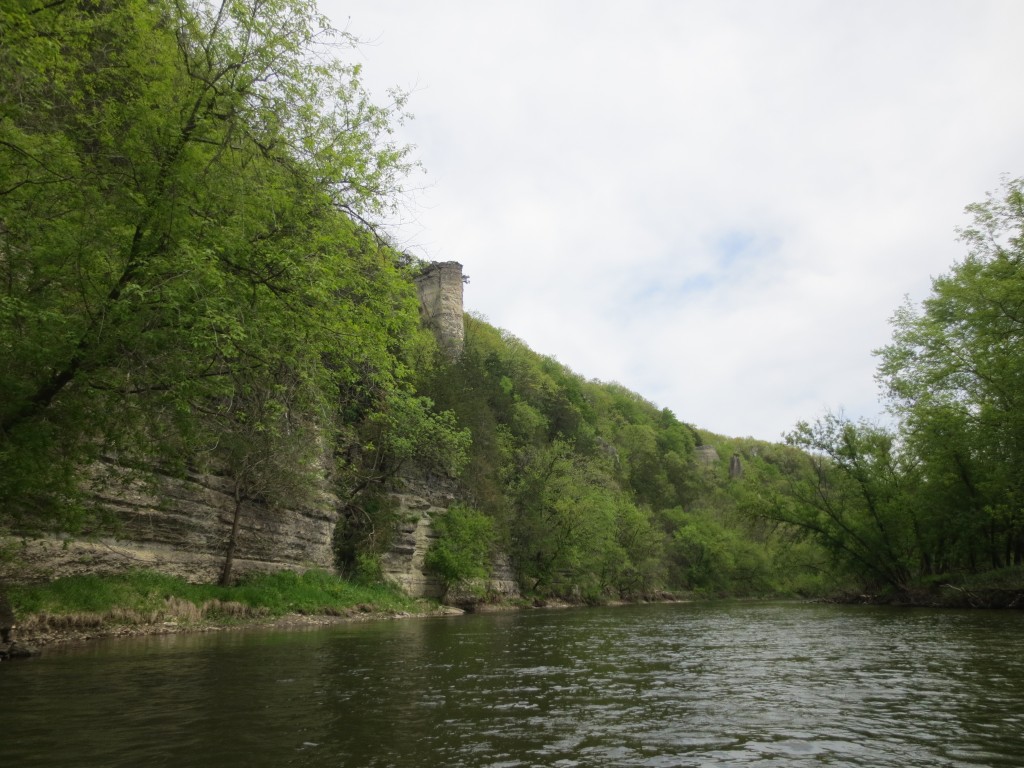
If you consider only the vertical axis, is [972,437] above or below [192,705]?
above

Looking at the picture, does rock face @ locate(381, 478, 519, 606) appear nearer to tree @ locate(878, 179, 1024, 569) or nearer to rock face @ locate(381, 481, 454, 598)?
rock face @ locate(381, 481, 454, 598)

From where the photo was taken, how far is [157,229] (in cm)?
1041

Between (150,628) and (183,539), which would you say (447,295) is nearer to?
(183,539)

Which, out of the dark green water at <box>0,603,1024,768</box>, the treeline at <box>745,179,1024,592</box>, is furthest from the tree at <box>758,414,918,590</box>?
the dark green water at <box>0,603,1024,768</box>

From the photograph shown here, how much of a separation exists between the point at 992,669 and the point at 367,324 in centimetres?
1248

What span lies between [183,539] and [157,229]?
14.9 metres

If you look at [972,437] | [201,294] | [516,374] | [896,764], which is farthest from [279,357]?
[516,374]

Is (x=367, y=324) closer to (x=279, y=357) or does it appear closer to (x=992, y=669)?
(x=279, y=357)

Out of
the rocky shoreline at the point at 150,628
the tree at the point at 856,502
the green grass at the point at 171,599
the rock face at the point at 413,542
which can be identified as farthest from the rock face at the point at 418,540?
the tree at the point at 856,502

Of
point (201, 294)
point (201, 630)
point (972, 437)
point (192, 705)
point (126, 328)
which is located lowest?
point (201, 630)

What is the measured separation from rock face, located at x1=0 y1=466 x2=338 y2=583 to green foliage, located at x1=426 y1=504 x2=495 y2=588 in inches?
331

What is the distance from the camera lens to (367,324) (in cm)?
1304

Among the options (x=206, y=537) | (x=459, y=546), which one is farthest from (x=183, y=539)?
(x=459, y=546)

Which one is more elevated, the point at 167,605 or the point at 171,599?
the point at 171,599
